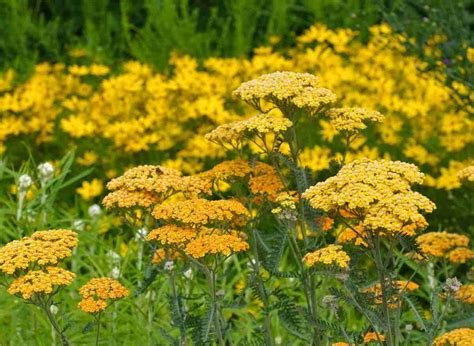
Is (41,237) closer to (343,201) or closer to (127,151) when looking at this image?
(343,201)

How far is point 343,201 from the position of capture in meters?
2.67

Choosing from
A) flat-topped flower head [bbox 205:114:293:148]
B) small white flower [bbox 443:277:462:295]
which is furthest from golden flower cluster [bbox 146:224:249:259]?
small white flower [bbox 443:277:462:295]

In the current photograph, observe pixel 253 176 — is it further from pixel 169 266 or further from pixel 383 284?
pixel 383 284

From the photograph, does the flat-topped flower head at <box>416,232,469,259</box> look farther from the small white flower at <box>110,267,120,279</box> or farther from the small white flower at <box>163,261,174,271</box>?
the small white flower at <box>110,267,120,279</box>

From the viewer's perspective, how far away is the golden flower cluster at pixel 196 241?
9.52 feet

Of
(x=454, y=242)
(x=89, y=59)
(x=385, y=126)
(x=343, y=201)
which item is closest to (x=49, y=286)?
(x=343, y=201)

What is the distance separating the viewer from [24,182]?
4586mm

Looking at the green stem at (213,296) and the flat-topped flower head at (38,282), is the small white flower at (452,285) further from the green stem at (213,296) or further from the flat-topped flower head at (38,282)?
the flat-topped flower head at (38,282)

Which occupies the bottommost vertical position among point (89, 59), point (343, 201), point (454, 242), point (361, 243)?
point (89, 59)

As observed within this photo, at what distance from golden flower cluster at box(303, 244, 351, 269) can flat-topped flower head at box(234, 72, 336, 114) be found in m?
0.49

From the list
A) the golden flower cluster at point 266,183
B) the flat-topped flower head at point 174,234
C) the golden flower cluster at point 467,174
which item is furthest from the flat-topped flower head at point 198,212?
the golden flower cluster at point 467,174

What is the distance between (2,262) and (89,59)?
16.1 feet

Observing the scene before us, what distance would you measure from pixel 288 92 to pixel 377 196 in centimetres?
60

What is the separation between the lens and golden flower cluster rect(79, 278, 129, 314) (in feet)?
9.88
